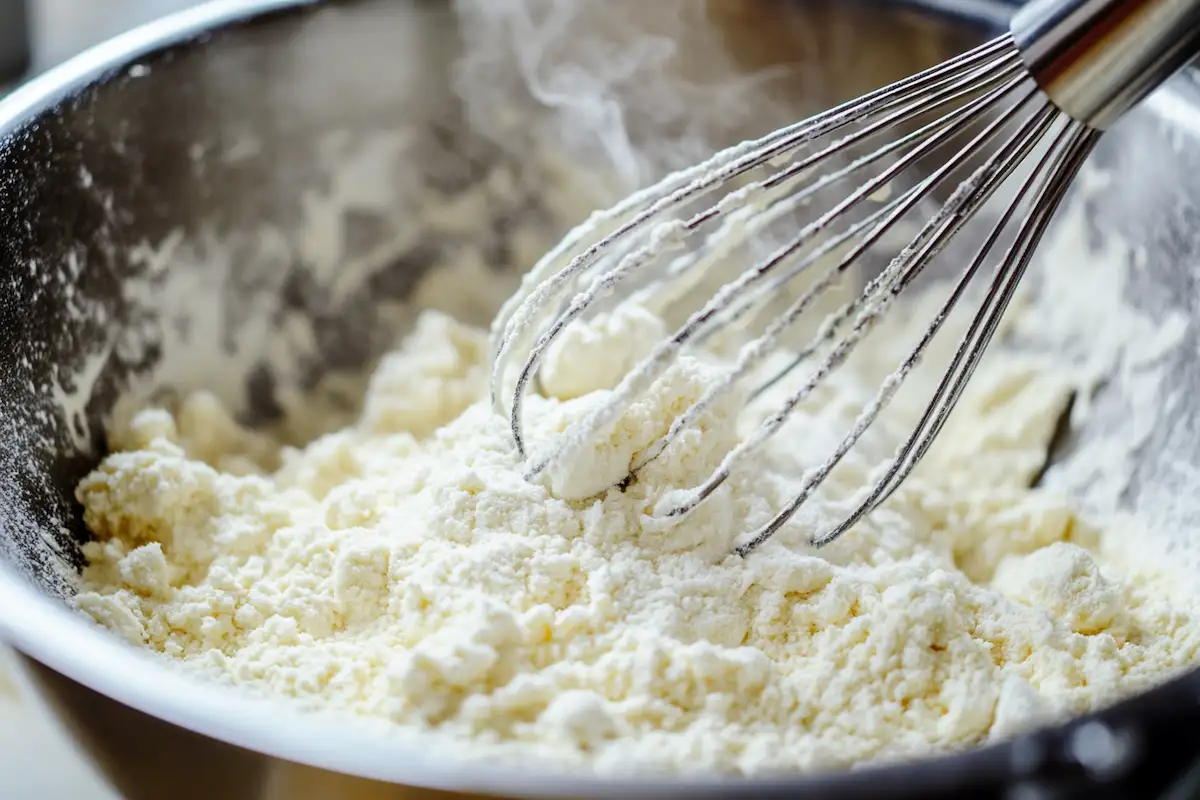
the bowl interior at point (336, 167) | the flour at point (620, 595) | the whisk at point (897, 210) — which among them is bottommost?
the flour at point (620, 595)

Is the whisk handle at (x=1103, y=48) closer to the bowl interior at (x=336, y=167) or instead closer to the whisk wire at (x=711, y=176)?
the whisk wire at (x=711, y=176)

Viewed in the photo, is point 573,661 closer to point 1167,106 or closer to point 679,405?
point 679,405

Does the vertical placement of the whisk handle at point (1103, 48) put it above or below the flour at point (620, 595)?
above

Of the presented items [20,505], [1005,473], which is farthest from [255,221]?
[1005,473]

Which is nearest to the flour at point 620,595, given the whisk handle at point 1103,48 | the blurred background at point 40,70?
the blurred background at point 40,70

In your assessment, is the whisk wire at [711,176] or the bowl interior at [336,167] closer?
the whisk wire at [711,176]

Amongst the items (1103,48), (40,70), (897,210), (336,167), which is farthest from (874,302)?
(40,70)

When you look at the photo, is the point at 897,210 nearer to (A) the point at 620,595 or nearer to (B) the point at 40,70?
(A) the point at 620,595

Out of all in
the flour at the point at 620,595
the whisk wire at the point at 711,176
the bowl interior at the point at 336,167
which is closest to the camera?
the flour at the point at 620,595
